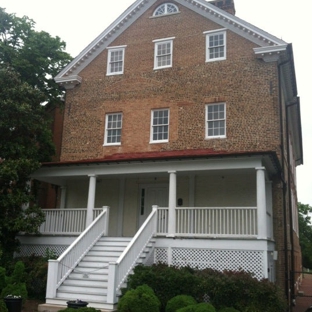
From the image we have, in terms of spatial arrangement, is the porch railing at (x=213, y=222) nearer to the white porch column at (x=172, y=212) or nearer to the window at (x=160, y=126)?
the white porch column at (x=172, y=212)

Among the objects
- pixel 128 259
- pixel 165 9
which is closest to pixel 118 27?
pixel 165 9

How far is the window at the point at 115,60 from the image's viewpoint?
72.4 ft

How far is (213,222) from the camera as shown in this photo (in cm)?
1542

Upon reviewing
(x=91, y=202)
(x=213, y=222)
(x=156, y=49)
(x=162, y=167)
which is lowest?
(x=213, y=222)

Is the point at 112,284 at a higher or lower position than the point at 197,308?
higher

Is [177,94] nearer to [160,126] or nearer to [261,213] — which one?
[160,126]

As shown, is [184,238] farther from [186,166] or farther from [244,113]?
[244,113]

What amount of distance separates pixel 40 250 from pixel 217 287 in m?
8.75

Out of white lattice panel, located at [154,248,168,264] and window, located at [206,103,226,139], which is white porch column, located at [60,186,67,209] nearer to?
white lattice panel, located at [154,248,168,264]

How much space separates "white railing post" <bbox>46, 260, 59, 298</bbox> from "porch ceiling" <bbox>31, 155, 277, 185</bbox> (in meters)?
4.95

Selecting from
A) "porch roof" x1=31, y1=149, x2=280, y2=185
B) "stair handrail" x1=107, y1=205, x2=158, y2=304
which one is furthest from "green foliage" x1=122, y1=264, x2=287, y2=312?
"porch roof" x1=31, y1=149, x2=280, y2=185

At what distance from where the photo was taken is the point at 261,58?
746 inches

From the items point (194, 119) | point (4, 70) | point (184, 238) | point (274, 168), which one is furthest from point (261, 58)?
point (4, 70)

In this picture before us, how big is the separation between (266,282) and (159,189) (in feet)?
26.3
